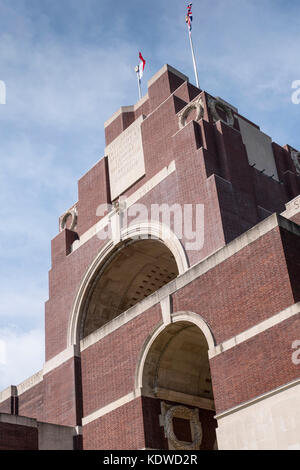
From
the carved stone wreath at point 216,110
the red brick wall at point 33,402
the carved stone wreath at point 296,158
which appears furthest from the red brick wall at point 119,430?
the carved stone wreath at point 296,158

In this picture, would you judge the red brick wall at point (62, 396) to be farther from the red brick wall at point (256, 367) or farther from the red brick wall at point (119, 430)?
the red brick wall at point (256, 367)

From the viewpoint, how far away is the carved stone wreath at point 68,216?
36.2 metres

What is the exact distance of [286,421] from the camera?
18062mm

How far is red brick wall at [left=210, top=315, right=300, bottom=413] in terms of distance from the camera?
18.8m

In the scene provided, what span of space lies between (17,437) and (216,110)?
1737 cm

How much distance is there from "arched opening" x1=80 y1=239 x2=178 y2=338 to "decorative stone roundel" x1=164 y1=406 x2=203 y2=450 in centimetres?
831

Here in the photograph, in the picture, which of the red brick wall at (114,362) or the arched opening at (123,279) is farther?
the arched opening at (123,279)

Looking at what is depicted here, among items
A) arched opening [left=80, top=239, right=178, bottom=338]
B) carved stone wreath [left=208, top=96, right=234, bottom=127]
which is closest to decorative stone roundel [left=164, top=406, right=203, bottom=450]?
arched opening [left=80, top=239, right=178, bottom=338]

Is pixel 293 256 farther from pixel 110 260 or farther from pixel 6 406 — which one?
pixel 6 406

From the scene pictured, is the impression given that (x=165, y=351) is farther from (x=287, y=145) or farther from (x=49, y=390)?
(x=287, y=145)

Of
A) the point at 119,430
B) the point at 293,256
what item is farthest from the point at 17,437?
the point at 293,256

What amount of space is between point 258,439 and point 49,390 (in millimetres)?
14710

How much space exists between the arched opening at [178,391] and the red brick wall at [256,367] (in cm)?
301
